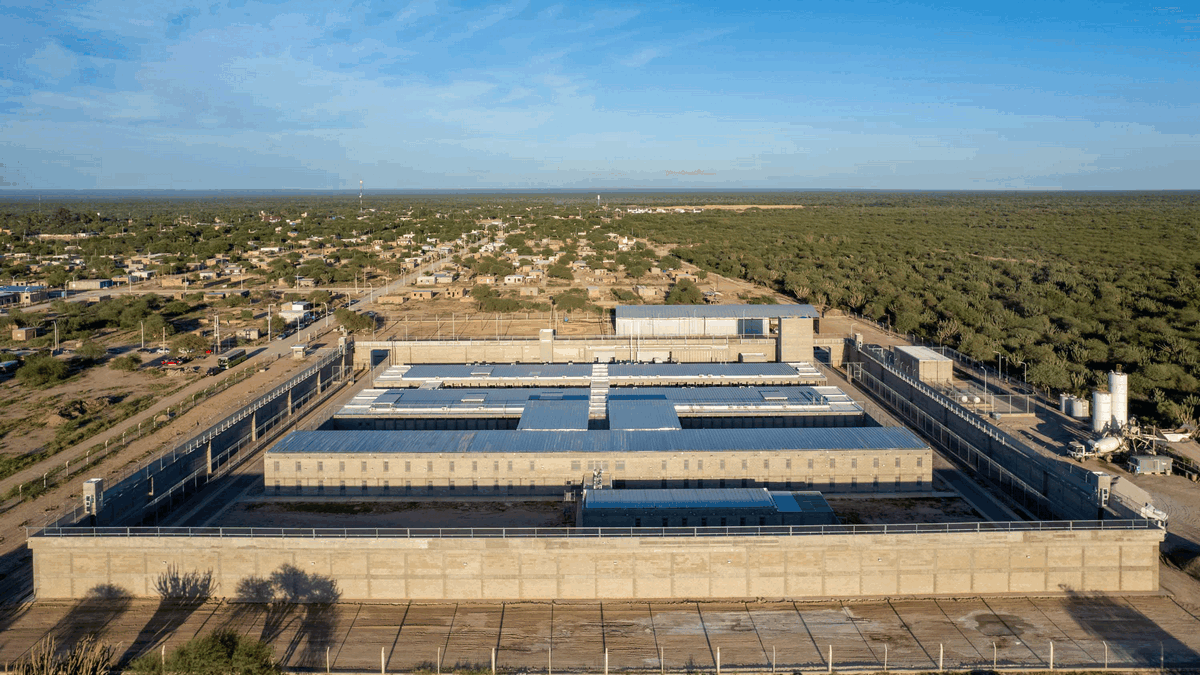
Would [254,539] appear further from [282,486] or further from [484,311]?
[484,311]

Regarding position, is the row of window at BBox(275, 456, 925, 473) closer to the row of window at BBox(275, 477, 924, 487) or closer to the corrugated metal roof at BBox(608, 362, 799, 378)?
the row of window at BBox(275, 477, 924, 487)

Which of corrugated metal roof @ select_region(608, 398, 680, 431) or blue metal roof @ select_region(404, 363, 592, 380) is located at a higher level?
blue metal roof @ select_region(404, 363, 592, 380)

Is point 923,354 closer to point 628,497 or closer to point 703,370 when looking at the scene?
point 703,370

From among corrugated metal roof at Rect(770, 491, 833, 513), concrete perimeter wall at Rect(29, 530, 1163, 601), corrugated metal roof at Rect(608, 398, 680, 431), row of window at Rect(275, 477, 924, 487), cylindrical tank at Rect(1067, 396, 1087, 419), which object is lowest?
concrete perimeter wall at Rect(29, 530, 1163, 601)

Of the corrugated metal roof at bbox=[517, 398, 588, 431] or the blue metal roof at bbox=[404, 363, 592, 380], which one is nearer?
the corrugated metal roof at bbox=[517, 398, 588, 431]

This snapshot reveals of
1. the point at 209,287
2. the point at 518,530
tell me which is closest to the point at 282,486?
the point at 518,530

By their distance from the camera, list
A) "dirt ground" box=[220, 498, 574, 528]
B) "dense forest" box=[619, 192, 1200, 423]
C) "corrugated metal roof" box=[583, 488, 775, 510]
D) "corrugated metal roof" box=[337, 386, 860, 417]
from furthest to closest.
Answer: "dense forest" box=[619, 192, 1200, 423] → "corrugated metal roof" box=[337, 386, 860, 417] → "dirt ground" box=[220, 498, 574, 528] → "corrugated metal roof" box=[583, 488, 775, 510]

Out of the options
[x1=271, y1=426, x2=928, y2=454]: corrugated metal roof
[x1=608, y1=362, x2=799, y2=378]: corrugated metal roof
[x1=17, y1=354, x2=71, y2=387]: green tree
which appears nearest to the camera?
[x1=271, y1=426, x2=928, y2=454]: corrugated metal roof

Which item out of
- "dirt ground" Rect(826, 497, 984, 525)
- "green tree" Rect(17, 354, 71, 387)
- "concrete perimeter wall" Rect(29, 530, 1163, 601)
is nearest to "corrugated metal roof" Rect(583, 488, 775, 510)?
"concrete perimeter wall" Rect(29, 530, 1163, 601)
